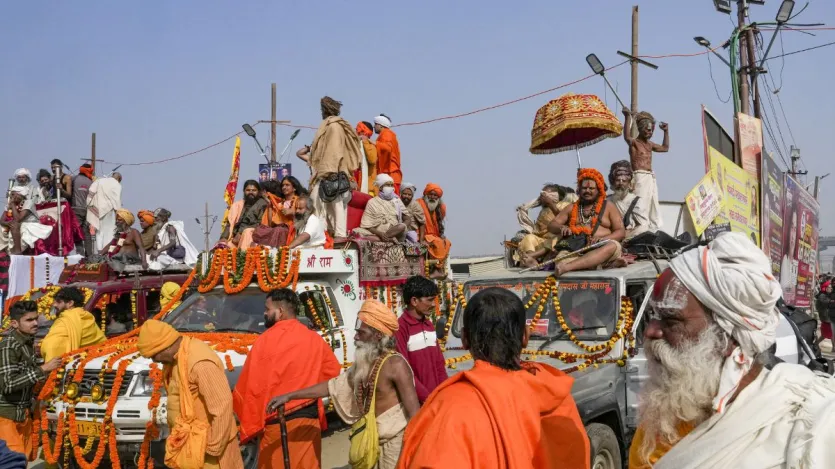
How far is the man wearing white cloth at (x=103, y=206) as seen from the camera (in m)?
14.7

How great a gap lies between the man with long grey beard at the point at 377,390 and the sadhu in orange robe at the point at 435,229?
7.19 meters

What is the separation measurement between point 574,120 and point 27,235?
10.4 m

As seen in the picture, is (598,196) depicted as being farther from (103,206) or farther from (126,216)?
(103,206)

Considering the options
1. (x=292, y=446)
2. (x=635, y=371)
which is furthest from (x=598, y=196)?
(x=292, y=446)

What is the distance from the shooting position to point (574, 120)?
8820mm

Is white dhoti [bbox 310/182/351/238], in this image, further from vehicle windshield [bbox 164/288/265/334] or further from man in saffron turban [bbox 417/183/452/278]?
vehicle windshield [bbox 164/288/265/334]

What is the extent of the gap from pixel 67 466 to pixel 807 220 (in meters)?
16.1

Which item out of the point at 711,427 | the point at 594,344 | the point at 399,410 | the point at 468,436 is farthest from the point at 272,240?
the point at 711,427

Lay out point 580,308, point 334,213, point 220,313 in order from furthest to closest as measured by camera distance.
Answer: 1. point 334,213
2. point 220,313
3. point 580,308

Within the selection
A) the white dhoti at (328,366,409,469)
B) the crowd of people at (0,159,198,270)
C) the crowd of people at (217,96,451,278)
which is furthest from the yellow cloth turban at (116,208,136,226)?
the white dhoti at (328,366,409,469)

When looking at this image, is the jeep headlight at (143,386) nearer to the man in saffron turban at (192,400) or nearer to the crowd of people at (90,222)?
the man in saffron turban at (192,400)

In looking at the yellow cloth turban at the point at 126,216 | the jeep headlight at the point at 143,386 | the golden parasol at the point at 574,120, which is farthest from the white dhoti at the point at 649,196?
the yellow cloth turban at the point at 126,216

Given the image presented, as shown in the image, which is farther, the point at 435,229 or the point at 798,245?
the point at 798,245

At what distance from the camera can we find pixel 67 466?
6293mm
